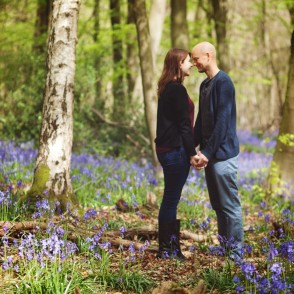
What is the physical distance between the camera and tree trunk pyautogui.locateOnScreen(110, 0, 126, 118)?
1315 centimetres

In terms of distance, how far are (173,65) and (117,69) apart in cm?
932

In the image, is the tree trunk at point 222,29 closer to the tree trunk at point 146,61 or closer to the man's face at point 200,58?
the tree trunk at point 146,61

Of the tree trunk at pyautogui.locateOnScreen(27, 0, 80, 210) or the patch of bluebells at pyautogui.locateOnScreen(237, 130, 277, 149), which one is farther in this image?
the patch of bluebells at pyautogui.locateOnScreen(237, 130, 277, 149)

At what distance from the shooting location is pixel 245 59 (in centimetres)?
2945

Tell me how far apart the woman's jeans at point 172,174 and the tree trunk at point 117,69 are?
8.45 metres

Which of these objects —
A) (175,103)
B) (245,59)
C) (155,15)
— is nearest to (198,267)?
(175,103)

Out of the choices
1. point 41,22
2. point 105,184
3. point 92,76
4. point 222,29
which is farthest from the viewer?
point 222,29

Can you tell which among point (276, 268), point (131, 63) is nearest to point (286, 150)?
point (276, 268)

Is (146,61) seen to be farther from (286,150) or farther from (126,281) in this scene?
(126,281)

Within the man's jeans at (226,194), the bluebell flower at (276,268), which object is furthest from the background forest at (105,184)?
the man's jeans at (226,194)

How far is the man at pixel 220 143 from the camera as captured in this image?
473cm

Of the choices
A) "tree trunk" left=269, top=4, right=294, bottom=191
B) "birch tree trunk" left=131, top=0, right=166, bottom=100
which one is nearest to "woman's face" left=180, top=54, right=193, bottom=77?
"tree trunk" left=269, top=4, right=294, bottom=191

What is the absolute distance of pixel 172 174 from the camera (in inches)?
185

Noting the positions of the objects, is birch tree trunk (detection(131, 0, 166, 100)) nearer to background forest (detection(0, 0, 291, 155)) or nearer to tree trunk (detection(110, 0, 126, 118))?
background forest (detection(0, 0, 291, 155))
